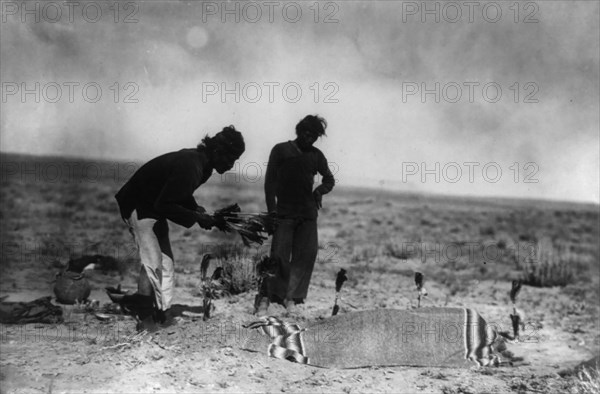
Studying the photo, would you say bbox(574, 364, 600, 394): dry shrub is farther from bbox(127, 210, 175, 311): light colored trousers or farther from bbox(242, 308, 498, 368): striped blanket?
bbox(127, 210, 175, 311): light colored trousers

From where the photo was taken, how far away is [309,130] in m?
5.67

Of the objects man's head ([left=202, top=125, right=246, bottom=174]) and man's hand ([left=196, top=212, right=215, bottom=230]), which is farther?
man's head ([left=202, top=125, right=246, bottom=174])

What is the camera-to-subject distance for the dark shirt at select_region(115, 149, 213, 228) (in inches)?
177

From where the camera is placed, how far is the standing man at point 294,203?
5703mm

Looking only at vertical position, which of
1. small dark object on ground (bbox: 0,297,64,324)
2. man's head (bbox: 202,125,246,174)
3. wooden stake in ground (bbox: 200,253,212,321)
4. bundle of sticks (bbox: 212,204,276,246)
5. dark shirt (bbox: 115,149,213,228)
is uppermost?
man's head (bbox: 202,125,246,174)

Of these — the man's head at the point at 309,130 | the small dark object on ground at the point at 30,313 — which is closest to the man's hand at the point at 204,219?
the man's head at the point at 309,130

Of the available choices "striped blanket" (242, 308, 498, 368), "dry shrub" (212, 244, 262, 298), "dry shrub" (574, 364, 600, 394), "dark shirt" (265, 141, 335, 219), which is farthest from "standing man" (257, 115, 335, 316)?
"dry shrub" (574, 364, 600, 394)

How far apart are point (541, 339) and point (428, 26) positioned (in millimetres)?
3676

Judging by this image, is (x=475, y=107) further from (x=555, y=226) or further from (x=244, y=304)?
(x=555, y=226)

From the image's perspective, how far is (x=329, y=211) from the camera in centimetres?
2011

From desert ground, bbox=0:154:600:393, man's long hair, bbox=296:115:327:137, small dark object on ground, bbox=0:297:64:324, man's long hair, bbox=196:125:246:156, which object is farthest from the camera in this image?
man's long hair, bbox=296:115:327:137

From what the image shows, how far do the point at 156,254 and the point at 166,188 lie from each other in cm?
57

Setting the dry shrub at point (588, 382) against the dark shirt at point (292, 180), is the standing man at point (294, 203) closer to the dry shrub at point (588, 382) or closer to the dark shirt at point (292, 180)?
the dark shirt at point (292, 180)

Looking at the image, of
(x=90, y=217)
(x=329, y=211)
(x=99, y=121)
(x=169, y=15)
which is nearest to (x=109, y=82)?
(x=99, y=121)
